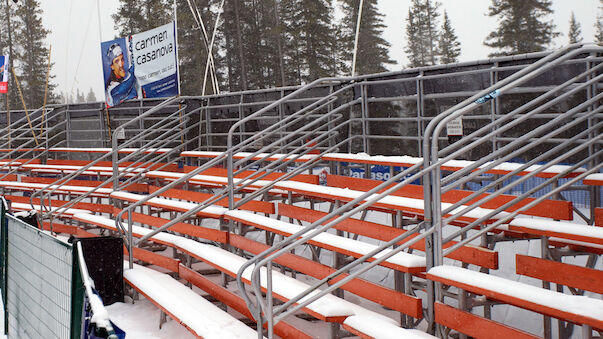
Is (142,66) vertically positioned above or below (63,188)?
above

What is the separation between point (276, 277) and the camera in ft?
14.6

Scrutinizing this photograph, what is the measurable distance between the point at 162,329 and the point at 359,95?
155 inches

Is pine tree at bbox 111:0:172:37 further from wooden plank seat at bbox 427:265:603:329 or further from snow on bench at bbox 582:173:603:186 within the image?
wooden plank seat at bbox 427:265:603:329

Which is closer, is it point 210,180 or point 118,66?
point 210,180

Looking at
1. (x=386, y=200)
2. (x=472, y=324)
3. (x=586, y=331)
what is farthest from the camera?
(x=386, y=200)

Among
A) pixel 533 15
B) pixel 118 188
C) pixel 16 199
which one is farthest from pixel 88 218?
pixel 533 15

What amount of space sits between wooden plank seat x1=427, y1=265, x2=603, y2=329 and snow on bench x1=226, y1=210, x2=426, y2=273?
1.21 ft

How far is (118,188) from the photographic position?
27.5ft

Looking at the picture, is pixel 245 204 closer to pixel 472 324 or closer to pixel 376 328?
Result: pixel 376 328

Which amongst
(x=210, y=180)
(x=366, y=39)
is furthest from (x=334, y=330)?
(x=366, y=39)

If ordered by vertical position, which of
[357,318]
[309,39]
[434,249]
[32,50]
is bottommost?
[357,318]

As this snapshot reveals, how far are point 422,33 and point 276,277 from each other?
42120mm

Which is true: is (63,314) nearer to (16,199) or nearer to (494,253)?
(494,253)

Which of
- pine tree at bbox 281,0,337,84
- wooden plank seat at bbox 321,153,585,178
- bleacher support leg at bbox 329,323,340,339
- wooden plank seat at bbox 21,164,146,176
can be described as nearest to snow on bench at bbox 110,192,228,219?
wooden plank seat at bbox 321,153,585,178
